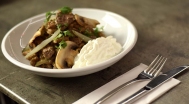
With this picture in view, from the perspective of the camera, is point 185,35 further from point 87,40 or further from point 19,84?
point 19,84

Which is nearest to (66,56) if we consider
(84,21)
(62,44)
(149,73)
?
(62,44)

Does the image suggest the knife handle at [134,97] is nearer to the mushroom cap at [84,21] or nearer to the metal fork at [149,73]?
the metal fork at [149,73]

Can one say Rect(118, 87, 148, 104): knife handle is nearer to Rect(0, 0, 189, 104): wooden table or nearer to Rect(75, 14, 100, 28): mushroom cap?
Rect(0, 0, 189, 104): wooden table

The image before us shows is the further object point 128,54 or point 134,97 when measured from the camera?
point 128,54

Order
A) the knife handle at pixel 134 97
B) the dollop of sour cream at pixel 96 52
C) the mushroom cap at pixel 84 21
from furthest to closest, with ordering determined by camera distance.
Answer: the mushroom cap at pixel 84 21, the dollop of sour cream at pixel 96 52, the knife handle at pixel 134 97

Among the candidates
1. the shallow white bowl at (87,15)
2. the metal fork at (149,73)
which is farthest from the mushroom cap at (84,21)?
the metal fork at (149,73)

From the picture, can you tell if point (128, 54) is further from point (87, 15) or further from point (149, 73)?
point (87, 15)
